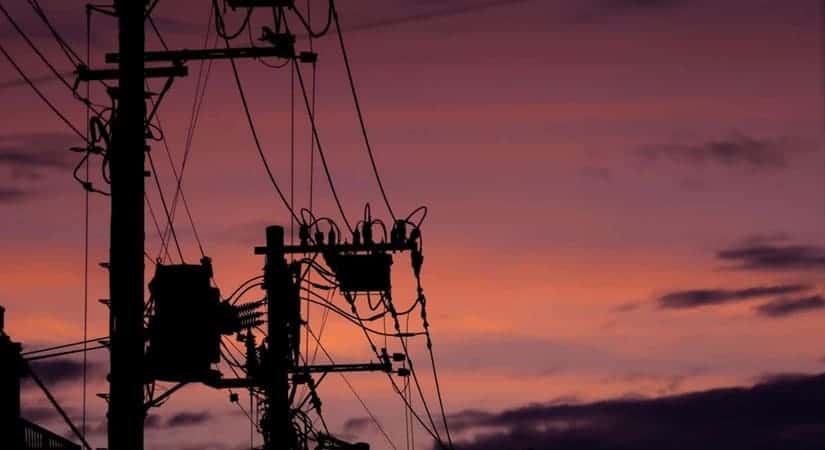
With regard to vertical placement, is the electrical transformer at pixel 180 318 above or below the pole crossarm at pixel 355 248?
below

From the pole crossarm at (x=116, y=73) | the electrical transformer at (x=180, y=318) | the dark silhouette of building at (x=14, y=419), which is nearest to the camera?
the pole crossarm at (x=116, y=73)

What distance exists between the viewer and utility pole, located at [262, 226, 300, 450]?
3622cm

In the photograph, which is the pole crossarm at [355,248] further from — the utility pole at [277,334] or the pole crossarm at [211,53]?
the pole crossarm at [211,53]

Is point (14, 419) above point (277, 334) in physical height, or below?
below

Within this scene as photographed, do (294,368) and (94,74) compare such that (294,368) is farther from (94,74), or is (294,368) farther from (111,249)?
(111,249)

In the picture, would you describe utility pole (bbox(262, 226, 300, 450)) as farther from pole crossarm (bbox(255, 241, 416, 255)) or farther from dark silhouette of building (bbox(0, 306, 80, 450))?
dark silhouette of building (bbox(0, 306, 80, 450))

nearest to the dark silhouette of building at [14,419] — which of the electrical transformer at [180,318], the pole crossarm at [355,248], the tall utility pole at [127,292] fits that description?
the electrical transformer at [180,318]

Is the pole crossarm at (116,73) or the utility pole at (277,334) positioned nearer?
the pole crossarm at (116,73)

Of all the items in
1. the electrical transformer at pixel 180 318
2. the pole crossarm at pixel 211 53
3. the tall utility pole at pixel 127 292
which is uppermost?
the pole crossarm at pixel 211 53

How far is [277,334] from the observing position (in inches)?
1435

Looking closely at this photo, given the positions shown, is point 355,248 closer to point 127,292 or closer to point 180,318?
point 180,318

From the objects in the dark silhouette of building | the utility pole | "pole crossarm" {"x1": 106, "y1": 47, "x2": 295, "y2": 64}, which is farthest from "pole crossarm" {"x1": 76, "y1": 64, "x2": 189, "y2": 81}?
the utility pole

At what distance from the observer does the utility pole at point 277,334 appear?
36.2 m

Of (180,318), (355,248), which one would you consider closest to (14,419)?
(180,318)
